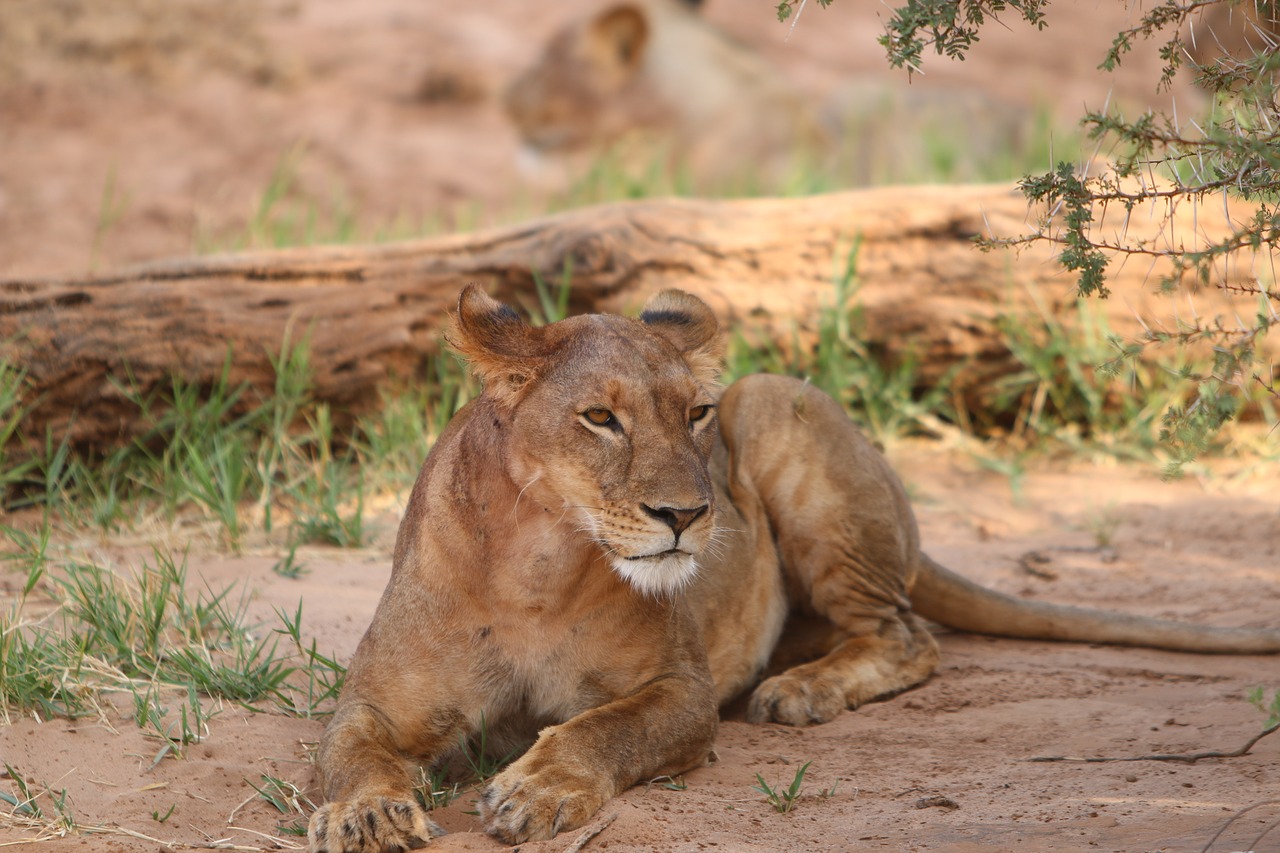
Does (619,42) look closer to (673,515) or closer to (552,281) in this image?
(552,281)

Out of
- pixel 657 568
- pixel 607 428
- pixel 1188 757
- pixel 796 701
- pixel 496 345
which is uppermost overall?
pixel 496 345

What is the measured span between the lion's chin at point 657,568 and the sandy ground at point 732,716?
489 millimetres

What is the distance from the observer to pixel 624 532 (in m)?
2.94

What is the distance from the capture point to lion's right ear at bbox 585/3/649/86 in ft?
39.2

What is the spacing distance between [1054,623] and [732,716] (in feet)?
3.71

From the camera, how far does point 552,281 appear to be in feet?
18.4

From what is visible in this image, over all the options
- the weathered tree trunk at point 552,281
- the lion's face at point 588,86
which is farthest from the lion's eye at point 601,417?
the lion's face at point 588,86

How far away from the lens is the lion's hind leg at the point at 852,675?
12.6ft

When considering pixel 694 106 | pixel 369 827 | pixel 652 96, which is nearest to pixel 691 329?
pixel 369 827

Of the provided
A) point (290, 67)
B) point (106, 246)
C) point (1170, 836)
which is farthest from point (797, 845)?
point (290, 67)

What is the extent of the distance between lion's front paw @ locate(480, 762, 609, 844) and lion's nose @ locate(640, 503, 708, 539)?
58cm

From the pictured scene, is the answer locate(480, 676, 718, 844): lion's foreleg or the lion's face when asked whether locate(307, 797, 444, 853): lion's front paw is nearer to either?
locate(480, 676, 718, 844): lion's foreleg

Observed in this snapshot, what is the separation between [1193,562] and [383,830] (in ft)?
11.5

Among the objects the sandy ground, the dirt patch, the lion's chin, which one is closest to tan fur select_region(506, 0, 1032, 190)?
the sandy ground
